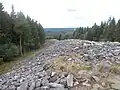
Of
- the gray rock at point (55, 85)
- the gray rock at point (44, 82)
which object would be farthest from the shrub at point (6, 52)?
the gray rock at point (55, 85)

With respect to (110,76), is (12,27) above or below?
above

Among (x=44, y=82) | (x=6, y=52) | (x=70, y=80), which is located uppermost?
(x=70, y=80)

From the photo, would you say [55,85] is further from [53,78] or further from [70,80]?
[53,78]

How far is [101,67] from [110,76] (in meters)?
0.97

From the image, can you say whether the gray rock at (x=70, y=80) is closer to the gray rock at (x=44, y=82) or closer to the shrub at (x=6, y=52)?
the gray rock at (x=44, y=82)

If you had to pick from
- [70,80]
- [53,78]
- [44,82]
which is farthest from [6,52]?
[70,80]

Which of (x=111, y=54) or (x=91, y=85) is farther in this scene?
(x=111, y=54)

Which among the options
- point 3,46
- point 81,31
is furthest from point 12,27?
point 81,31

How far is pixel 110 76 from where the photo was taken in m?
8.71

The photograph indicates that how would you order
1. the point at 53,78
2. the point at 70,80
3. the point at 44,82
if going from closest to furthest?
the point at 70,80 → the point at 44,82 → the point at 53,78

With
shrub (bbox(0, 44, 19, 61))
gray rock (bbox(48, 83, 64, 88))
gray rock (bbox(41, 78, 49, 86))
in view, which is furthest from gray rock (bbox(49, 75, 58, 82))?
shrub (bbox(0, 44, 19, 61))

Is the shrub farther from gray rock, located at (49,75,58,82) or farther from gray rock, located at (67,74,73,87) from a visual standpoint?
gray rock, located at (67,74,73,87)

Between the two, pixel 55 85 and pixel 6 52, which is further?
pixel 6 52

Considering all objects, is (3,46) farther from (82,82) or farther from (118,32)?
(118,32)
